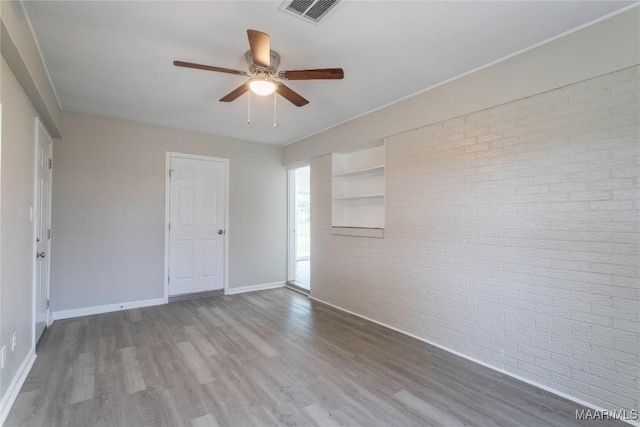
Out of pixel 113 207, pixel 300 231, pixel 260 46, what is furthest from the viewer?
pixel 300 231

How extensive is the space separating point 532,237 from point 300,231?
7216mm

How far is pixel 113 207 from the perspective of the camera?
4090mm

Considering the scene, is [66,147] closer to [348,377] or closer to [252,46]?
[252,46]

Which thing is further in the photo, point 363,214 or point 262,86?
point 363,214

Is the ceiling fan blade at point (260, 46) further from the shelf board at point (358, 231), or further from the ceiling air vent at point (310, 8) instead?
the shelf board at point (358, 231)

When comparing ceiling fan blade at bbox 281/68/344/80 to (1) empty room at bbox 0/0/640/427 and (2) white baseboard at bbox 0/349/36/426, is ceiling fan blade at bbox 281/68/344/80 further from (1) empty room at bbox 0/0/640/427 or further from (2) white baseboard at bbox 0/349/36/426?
(2) white baseboard at bbox 0/349/36/426

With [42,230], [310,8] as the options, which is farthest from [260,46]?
[42,230]

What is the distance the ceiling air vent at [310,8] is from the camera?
1.88m

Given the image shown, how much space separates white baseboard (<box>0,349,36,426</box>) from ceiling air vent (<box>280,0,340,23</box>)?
305cm

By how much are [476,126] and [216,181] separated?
148 inches

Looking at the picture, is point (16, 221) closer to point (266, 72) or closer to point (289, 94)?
point (266, 72)

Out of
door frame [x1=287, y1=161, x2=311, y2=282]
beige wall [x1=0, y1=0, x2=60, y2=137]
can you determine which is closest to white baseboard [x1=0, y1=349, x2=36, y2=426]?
beige wall [x1=0, y1=0, x2=60, y2=137]

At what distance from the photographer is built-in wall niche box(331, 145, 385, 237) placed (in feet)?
13.0

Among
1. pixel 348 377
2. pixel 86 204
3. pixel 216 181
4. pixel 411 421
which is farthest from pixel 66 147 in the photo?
pixel 411 421
